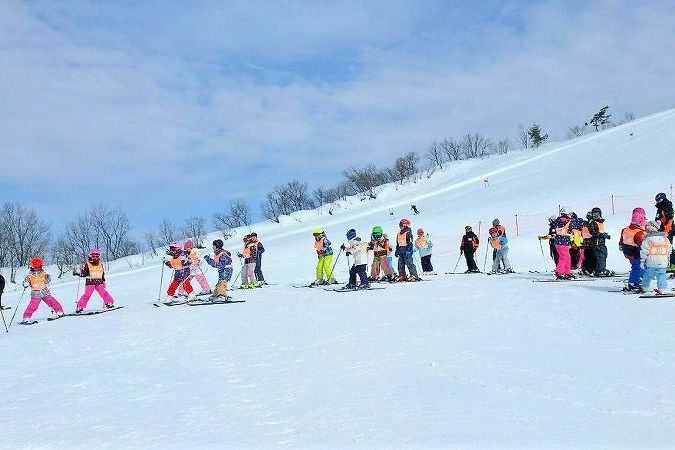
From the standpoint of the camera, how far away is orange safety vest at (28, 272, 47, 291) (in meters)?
13.3

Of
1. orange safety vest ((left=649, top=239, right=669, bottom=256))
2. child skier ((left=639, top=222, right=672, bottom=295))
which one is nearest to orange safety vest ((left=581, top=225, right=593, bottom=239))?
child skier ((left=639, top=222, right=672, bottom=295))

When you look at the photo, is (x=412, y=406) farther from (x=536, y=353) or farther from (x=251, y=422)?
(x=536, y=353)

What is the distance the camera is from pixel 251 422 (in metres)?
4.86

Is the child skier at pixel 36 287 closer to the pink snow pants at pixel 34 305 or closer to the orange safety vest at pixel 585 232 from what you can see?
the pink snow pants at pixel 34 305

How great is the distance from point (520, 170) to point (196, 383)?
1967 inches

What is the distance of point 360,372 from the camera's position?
629cm

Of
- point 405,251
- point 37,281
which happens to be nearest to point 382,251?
point 405,251

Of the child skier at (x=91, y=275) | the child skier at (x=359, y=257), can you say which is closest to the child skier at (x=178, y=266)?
the child skier at (x=91, y=275)

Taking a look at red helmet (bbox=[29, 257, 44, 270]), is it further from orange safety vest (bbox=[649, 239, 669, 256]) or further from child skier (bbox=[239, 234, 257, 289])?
orange safety vest (bbox=[649, 239, 669, 256])

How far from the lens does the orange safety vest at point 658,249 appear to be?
1052 cm

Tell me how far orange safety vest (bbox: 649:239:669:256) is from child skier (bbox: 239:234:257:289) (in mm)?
10808

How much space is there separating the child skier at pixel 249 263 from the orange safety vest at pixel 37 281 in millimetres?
5585

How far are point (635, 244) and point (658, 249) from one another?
3.46ft

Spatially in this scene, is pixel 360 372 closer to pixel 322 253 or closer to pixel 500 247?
pixel 322 253
